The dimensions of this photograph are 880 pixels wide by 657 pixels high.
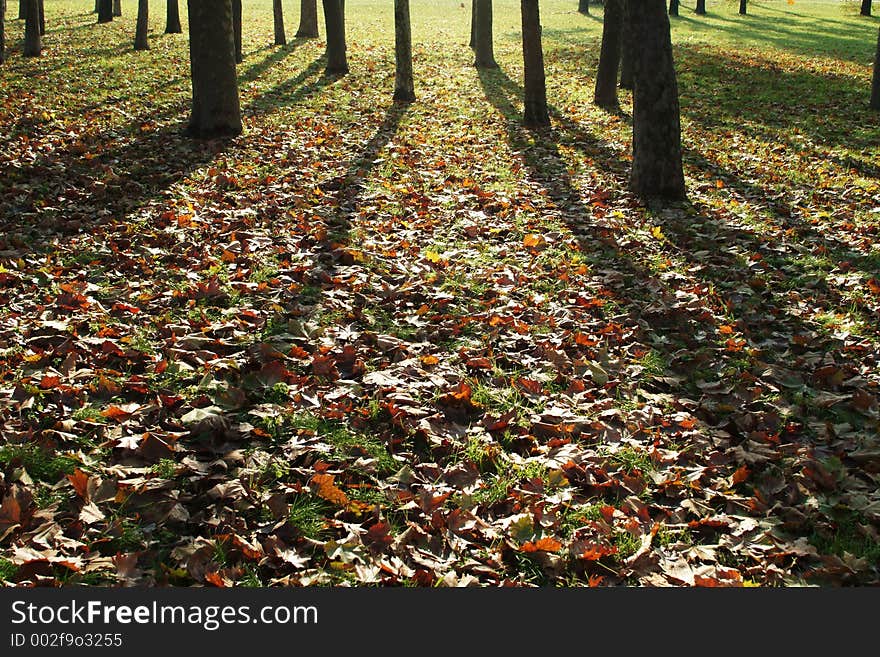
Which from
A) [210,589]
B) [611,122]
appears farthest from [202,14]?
[210,589]

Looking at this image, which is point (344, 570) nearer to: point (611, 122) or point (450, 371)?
point (450, 371)

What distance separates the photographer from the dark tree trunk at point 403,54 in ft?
47.7

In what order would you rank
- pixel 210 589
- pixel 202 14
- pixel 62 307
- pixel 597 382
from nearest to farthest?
pixel 210 589 → pixel 597 382 → pixel 62 307 → pixel 202 14

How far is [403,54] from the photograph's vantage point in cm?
1523

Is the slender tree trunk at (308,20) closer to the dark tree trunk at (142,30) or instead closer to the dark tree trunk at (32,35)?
the dark tree trunk at (142,30)

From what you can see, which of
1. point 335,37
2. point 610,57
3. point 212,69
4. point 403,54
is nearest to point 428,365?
point 212,69

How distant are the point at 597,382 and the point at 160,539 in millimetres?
2940

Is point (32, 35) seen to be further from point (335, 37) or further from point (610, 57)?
point (610, 57)

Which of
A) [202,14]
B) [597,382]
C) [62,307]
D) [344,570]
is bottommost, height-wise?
[344,570]

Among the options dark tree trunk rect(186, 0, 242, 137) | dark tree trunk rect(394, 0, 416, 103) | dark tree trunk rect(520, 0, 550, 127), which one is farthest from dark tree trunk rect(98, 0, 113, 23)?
dark tree trunk rect(520, 0, 550, 127)

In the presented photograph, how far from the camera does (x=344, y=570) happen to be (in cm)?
312

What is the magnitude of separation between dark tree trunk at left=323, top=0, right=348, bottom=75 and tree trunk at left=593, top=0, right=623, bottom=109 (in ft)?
22.6

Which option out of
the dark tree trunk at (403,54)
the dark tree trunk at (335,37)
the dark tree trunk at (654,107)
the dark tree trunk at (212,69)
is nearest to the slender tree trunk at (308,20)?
the dark tree trunk at (335,37)

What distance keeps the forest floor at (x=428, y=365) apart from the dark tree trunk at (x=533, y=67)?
222 centimetres
